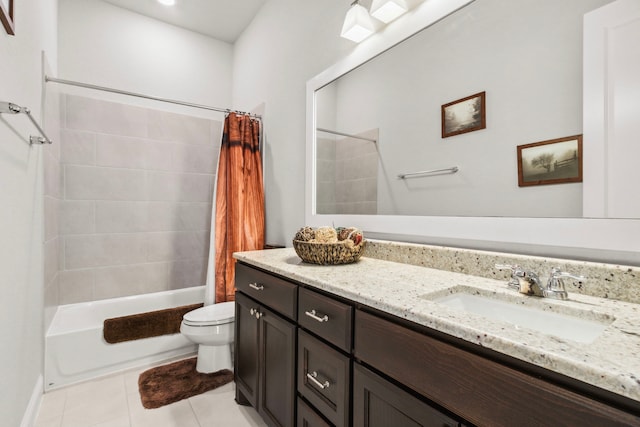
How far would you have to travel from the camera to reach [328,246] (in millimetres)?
1310

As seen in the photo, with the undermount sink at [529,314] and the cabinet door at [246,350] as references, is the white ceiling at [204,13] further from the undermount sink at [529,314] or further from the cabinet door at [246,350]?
the undermount sink at [529,314]

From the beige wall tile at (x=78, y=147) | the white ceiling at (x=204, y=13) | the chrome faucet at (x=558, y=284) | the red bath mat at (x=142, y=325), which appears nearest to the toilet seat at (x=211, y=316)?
the red bath mat at (x=142, y=325)

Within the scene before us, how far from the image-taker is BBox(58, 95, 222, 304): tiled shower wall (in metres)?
2.48

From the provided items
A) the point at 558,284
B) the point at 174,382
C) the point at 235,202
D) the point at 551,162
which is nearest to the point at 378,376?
the point at 558,284

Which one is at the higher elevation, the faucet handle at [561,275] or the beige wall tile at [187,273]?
the faucet handle at [561,275]

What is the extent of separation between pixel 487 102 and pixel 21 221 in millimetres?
2027

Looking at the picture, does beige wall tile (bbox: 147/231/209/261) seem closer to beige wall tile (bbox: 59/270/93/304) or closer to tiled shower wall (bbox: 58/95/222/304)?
tiled shower wall (bbox: 58/95/222/304)

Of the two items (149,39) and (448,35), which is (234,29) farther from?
(448,35)

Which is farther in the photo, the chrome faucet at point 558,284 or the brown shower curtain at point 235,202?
the brown shower curtain at point 235,202

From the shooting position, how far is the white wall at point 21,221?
1.15 metres

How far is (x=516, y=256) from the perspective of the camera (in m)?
1.01

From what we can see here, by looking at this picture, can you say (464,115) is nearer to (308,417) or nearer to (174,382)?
(308,417)

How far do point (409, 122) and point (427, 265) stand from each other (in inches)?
25.9

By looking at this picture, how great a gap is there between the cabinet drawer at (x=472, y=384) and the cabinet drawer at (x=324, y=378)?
0.41 ft
